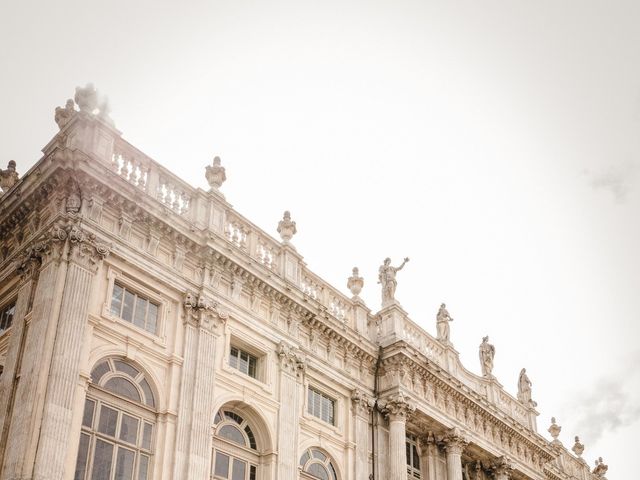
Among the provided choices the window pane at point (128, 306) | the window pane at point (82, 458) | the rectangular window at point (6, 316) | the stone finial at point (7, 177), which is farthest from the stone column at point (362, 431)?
the stone finial at point (7, 177)

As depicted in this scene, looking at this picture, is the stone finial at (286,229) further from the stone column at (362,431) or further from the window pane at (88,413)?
the window pane at (88,413)

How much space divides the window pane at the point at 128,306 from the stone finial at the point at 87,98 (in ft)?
16.3

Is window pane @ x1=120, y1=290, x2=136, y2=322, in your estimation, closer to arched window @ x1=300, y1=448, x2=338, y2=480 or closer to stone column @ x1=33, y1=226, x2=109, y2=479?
stone column @ x1=33, y1=226, x2=109, y2=479

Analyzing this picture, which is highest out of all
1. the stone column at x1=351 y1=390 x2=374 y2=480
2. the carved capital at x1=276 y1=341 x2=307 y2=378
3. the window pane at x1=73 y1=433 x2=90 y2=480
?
the carved capital at x1=276 y1=341 x2=307 y2=378

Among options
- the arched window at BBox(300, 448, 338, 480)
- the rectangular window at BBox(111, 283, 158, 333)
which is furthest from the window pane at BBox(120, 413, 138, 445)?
the arched window at BBox(300, 448, 338, 480)

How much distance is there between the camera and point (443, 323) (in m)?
33.4

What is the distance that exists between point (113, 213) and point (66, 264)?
2256 millimetres

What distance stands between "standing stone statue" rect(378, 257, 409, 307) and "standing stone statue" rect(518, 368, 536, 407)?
1096 centimetres

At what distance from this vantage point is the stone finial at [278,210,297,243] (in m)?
27.7

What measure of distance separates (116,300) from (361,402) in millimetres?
9839

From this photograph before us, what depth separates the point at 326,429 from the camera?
26312 millimetres

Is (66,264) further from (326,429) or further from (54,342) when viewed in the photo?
(326,429)

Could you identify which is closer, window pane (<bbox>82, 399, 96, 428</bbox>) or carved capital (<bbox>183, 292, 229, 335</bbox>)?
window pane (<bbox>82, 399, 96, 428</bbox>)

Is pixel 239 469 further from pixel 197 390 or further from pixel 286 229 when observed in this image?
pixel 286 229
